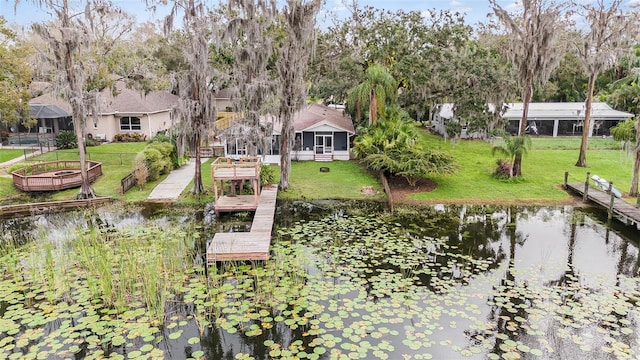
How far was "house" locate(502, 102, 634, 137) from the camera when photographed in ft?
100

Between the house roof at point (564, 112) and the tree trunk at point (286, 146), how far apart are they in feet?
58.7

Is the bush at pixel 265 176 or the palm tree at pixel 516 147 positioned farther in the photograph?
the palm tree at pixel 516 147

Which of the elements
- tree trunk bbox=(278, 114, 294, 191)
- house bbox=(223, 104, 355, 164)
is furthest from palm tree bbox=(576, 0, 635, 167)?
tree trunk bbox=(278, 114, 294, 191)

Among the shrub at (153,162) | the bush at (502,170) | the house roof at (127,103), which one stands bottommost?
the bush at (502,170)

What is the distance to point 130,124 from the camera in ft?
101

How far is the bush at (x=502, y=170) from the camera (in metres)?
19.7

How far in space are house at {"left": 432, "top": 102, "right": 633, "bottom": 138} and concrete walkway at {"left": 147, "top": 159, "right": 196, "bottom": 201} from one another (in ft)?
59.2

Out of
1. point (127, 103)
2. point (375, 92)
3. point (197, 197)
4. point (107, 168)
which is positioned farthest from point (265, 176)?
point (127, 103)

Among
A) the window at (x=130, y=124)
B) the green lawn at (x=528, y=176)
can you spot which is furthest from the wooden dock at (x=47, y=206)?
the window at (x=130, y=124)

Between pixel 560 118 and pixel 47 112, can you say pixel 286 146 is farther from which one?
pixel 560 118

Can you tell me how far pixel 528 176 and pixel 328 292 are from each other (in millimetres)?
14187

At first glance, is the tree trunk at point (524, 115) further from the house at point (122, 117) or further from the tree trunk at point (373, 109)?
the house at point (122, 117)

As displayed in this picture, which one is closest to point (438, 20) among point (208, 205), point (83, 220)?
point (208, 205)

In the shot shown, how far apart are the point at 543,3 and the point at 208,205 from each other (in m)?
15.1
